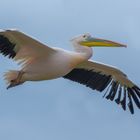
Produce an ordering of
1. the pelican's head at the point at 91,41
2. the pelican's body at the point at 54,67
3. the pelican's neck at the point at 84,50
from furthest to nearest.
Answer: the pelican's head at the point at 91,41
the pelican's neck at the point at 84,50
the pelican's body at the point at 54,67

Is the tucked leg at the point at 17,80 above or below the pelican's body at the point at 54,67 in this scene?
below

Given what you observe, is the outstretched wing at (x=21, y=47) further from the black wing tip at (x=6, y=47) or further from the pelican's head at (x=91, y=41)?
the pelican's head at (x=91, y=41)

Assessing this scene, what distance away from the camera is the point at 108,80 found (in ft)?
80.7

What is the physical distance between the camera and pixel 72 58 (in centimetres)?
2234

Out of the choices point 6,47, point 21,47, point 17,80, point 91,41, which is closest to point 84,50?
point 91,41

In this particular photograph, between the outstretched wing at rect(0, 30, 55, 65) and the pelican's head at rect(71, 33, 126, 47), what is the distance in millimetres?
Answer: 785

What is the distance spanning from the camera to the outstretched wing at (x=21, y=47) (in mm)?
22094

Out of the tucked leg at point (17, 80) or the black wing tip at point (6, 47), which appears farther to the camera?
the tucked leg at point (17, 80)

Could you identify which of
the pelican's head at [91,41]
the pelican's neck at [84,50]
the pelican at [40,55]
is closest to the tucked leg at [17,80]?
the pelican at [40,55]

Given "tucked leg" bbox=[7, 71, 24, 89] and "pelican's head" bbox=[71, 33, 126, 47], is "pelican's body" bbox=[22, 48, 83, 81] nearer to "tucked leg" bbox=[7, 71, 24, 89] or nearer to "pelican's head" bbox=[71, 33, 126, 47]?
"tucked leg" bbox=[7, 71, 24, 89]

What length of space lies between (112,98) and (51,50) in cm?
276

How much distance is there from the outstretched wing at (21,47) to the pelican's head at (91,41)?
2.57ft

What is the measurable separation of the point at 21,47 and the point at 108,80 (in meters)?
2.95

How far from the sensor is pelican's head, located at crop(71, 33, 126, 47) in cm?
2289
